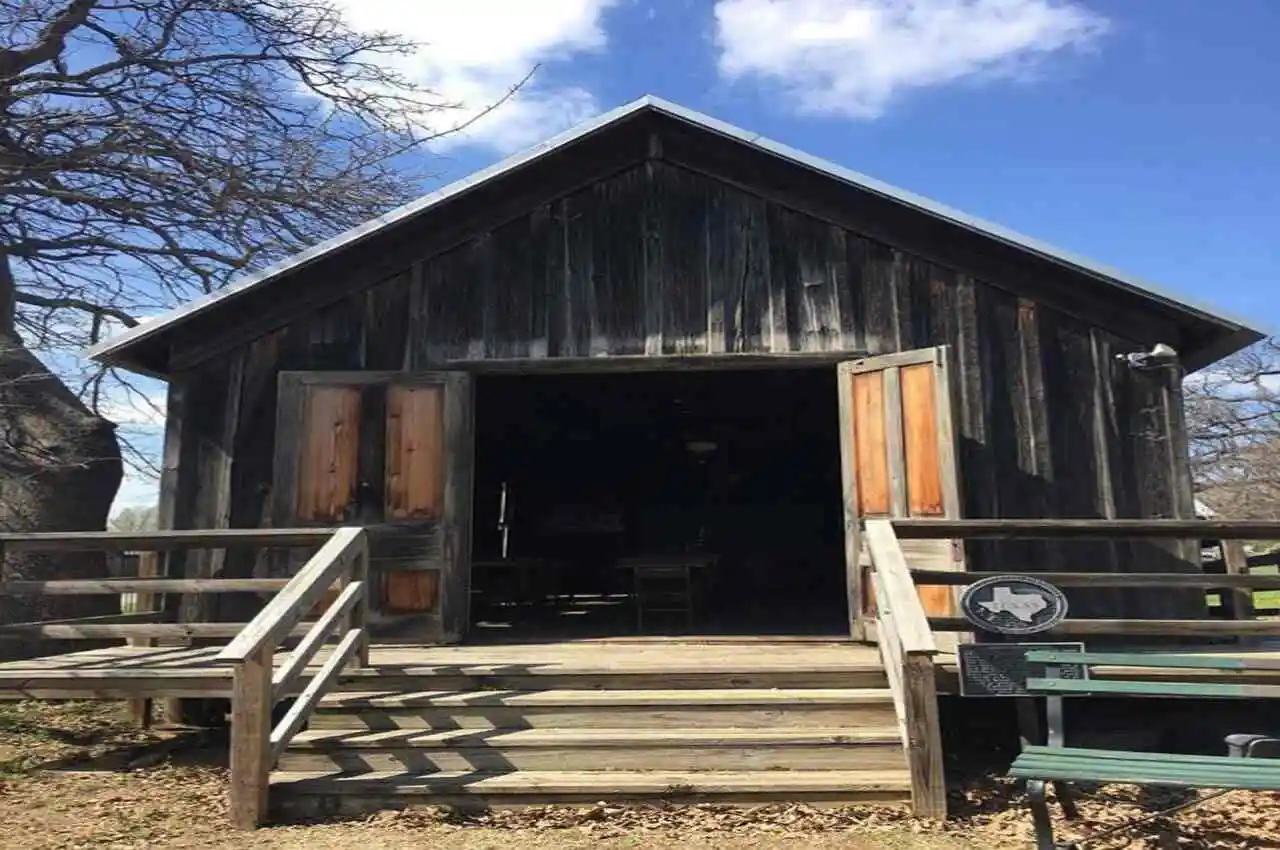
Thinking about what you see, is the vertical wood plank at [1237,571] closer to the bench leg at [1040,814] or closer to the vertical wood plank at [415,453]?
the bench leg at [1040,814]

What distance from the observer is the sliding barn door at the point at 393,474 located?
7359 millimetres

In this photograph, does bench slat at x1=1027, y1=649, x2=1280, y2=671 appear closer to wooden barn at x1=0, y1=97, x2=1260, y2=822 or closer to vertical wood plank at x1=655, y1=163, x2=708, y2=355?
wooden barn at x1=0, y1=97, x2=1260, y2=822

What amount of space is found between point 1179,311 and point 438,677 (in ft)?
19.8

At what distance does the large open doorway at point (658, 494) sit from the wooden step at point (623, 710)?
637 centimetres

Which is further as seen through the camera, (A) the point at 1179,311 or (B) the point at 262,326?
(B) the point at 262,326

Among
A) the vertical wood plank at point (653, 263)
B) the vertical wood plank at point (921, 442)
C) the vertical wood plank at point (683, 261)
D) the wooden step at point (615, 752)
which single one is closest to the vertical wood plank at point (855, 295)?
the vertical wood plank at point (921, 442)

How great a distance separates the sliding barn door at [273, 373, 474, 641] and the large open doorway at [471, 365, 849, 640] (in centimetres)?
437

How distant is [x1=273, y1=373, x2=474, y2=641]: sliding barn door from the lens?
24.1 ft

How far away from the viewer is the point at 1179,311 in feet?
23.1

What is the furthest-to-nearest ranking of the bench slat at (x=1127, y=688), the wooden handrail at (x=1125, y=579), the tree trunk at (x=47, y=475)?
the tree trunk at (x=47, y=475) → the wooden handrail at (x=1125, y=579) → the bench slat at (x=1127, y=688)

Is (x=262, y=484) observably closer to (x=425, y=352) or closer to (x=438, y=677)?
(x=425, y=352)

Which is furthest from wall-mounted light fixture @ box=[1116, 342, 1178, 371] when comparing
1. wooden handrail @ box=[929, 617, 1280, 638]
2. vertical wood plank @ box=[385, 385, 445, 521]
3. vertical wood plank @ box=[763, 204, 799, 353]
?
vertical wood plank @ box=[385, 385, 445, 521]

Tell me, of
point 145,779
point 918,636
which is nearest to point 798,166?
point 918,636

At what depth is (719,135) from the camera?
7.68 m
